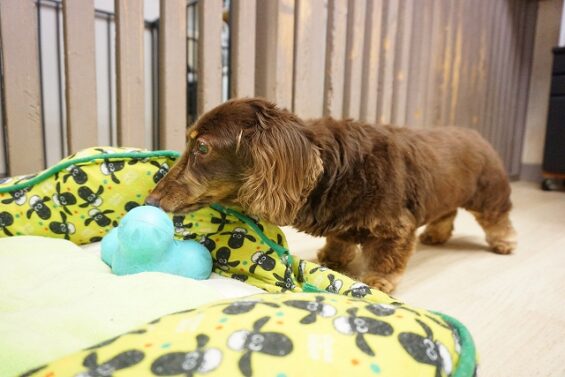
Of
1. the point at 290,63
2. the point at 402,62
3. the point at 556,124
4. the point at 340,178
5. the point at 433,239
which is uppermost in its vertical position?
the point at 402,62

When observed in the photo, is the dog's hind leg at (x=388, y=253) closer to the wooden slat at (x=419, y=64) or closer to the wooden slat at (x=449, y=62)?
the wooden slat at (x=419, y=64)

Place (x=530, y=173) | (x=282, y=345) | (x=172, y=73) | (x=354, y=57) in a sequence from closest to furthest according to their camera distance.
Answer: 1. (x=282, y=345)
2. (x=172, y=73)
3. (x=354, y=57)
4. (x=530, y=173)

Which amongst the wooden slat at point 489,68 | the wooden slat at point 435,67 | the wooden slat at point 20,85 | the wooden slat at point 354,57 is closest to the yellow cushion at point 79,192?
the wooden slat at point 20,85

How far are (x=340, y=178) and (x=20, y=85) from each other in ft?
3.54

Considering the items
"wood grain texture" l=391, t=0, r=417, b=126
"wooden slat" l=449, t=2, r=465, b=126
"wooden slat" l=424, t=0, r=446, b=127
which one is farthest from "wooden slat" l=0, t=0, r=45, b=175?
"wooden slat" l=449, t=2, r=465, b=126

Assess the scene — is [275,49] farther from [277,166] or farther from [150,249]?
[150,249]

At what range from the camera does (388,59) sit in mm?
2619

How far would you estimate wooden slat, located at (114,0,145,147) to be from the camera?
5.19ft

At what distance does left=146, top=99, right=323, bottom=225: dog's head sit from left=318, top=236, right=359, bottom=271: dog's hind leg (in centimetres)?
52

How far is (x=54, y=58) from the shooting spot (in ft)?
7.53

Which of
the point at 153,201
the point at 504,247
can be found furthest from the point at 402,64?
the point at 153,201

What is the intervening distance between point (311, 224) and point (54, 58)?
6.03 feet

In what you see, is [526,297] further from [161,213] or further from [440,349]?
[161,213]

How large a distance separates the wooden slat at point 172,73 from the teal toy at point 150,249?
80 centimetres
